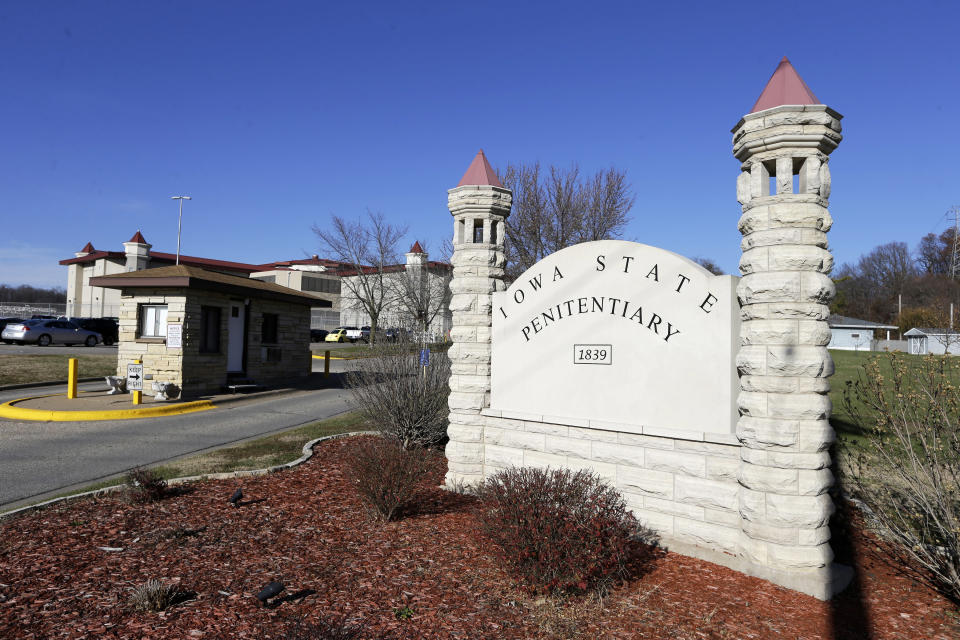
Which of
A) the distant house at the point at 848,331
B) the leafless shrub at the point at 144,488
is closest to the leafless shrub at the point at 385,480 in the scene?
the leafless shrub at the point at 144,488

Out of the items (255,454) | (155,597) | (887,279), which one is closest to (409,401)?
(255,454)

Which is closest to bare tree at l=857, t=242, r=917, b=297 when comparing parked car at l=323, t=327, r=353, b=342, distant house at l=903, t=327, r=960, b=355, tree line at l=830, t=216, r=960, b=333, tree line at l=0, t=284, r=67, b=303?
tree line at l=830, t=216, r=960, b=333

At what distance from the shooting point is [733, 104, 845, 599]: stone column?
4781mm

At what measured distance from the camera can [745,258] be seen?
206 inches

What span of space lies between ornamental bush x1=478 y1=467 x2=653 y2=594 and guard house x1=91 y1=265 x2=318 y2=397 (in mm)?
12858

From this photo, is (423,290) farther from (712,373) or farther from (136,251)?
(712,373)

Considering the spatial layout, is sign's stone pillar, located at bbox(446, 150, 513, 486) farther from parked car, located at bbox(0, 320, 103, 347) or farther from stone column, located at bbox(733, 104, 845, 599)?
parked car, located at bbox(0, 320, 103, 347)

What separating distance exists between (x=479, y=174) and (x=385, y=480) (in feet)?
13.9

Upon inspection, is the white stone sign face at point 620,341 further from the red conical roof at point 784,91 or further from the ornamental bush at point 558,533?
the red conical roof at point 784,91

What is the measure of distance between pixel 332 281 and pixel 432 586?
64.5 metres

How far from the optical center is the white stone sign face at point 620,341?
544 cm

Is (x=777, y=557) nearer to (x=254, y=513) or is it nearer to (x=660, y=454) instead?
(x=660, y=454)

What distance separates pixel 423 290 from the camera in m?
36.8

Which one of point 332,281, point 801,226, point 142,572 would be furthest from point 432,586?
point 332,281
